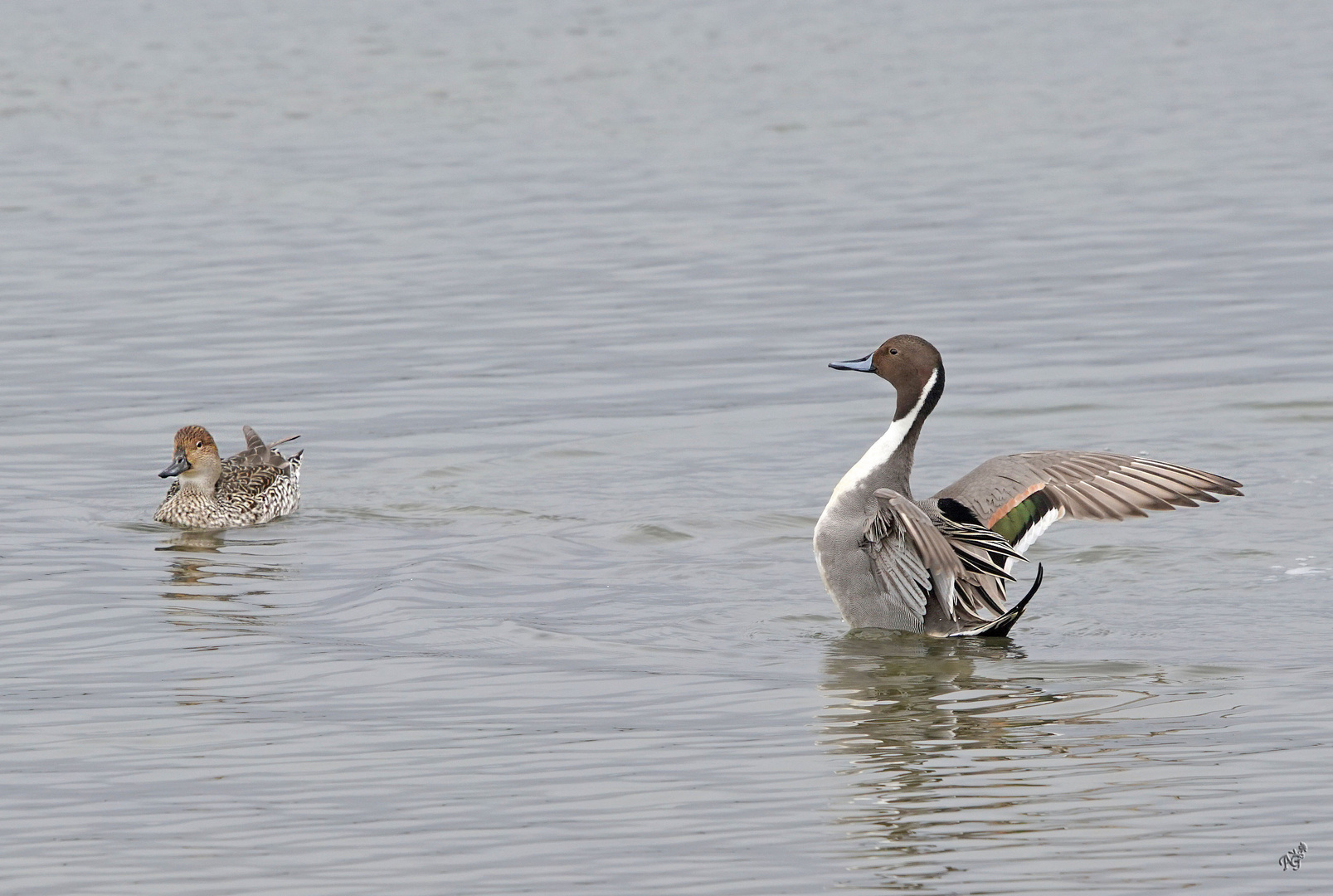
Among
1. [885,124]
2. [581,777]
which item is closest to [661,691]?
[581,777]

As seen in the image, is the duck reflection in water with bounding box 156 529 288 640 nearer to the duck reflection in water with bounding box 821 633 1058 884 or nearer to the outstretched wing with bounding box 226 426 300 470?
the outstretched wing with bounding box 226 426 300 470

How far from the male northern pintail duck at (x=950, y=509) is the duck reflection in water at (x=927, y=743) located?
21cm

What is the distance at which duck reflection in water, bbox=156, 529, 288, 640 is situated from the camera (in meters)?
10.7

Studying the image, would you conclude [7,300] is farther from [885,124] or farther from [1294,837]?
[1294,837]

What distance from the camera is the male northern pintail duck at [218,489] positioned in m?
13.4

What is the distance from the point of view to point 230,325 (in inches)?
739

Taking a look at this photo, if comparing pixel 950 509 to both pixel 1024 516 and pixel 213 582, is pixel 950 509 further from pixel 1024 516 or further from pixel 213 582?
pixel 213 582

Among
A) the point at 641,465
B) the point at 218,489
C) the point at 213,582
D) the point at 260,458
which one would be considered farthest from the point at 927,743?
the point at 260,458

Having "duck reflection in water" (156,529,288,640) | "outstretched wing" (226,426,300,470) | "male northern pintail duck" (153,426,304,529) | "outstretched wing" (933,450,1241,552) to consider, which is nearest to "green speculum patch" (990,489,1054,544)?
"outstretched wing" (933,450,1241,552)

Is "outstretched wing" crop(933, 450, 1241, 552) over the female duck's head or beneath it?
beneath

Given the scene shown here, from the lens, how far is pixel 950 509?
1005 centimetres

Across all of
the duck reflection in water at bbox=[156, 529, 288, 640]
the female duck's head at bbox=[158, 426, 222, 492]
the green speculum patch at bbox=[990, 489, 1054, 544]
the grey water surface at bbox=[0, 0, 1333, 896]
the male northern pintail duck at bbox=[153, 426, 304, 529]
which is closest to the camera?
the grey water surface at bbox=[0, 0, 1333, 896]

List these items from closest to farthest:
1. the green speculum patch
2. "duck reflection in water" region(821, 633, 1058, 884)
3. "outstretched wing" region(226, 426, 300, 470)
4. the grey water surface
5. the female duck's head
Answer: "duck reflection in water" region(821, 633, 1058, 884), the grey water surface, the green speculum patch, the female duck's head, "outstretched wing" region(226, 426, 300, 470)

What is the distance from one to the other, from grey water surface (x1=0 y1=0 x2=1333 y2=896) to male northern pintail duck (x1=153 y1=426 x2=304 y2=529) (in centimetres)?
21
